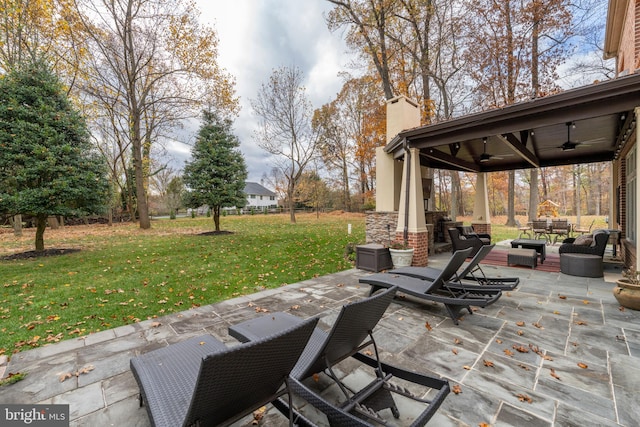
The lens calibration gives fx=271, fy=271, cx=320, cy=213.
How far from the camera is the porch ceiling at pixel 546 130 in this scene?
4.20 m

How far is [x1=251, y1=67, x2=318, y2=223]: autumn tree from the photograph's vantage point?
18062 mm

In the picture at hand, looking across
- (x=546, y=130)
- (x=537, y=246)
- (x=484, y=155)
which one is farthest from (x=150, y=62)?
(x=537, y=246)

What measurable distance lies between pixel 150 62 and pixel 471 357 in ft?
61.1

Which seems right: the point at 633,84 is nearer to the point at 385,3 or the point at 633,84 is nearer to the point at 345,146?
the point at 385,3

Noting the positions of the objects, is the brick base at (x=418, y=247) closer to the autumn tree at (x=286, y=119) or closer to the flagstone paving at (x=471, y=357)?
the flagstone paving at (x=471, y=357)

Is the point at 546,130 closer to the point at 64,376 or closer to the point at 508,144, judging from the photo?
the point at 508,144

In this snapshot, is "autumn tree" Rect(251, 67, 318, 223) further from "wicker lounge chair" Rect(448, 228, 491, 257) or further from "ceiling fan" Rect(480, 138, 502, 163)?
"wicker lounge chair" Rect(448, 228, 491, 257)

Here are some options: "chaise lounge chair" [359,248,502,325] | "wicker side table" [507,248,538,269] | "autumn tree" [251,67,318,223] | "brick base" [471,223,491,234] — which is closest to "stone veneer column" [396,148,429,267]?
"wicker side table" [507,248,538,269]

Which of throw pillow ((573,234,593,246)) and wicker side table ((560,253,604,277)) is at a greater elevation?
throw pillow ((573,234,593,246))

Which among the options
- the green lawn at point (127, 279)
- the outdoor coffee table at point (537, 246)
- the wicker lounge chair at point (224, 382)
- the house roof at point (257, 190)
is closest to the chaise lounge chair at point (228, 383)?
the wicker lounge chair at point (224, 382)

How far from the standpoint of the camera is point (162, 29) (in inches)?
543

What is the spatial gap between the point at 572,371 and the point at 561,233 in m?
10.7

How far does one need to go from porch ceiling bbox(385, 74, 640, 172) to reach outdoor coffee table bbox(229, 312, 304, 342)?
519cm

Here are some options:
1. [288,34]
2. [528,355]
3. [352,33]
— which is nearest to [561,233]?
[528,355]
